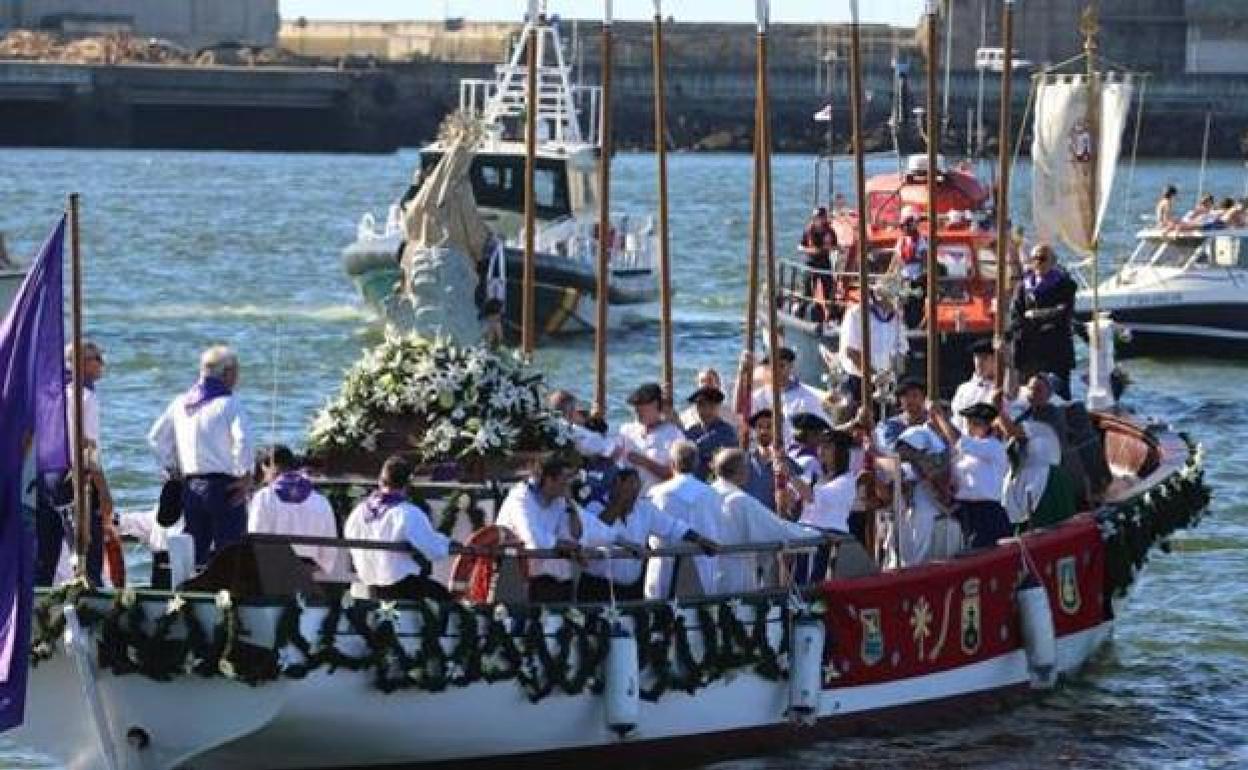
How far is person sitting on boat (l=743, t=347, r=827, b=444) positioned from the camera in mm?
21547

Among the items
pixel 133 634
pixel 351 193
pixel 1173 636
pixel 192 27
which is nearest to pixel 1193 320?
pixel 1173 636

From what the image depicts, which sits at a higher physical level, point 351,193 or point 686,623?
point 686,623

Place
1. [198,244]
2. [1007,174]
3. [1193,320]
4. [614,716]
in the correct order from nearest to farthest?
[614,716] < [1007,174] < [1193,320] < [198,244]

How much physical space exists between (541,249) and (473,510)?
81.4 ft

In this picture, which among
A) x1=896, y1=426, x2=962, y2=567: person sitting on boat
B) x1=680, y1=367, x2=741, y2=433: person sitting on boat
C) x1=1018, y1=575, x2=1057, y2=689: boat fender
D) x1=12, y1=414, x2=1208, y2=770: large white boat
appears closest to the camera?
x1=12, y1=414, x2=1208, y2=770: large white boat

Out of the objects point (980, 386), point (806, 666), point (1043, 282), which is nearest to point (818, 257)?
point (1043, 282)

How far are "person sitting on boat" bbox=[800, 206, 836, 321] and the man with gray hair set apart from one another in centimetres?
1816

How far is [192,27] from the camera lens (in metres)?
143

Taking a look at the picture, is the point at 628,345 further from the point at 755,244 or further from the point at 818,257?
the point at 755,244

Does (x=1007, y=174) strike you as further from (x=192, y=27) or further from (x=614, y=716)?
(x=192, y=27)

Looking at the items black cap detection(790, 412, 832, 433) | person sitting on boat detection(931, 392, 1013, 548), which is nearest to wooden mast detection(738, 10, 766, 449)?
black cap detection(790, 412, 832, 433)

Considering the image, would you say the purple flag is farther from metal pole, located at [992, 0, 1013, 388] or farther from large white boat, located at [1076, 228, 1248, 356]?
large white boat, located at [1076, 228, 1248, 356]

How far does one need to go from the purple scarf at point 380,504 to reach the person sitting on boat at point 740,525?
5.76 feet

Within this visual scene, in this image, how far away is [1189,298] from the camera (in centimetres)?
4234
